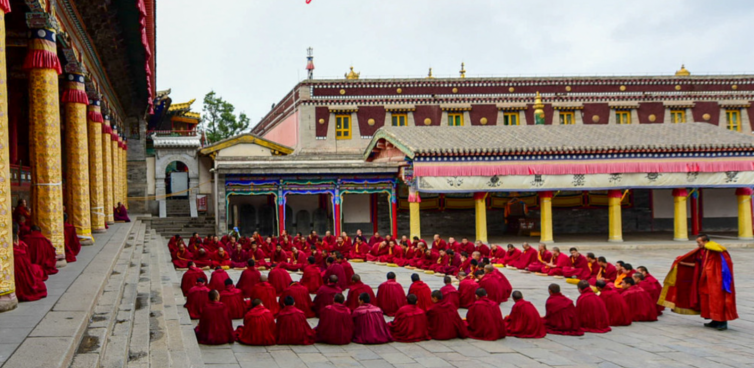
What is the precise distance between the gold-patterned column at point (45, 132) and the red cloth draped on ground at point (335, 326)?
367cm

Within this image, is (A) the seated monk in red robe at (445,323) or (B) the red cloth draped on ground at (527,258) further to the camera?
(B) the red cloth draped on ground at (527,258)

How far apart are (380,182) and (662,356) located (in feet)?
48.3

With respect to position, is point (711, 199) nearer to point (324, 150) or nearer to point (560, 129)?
point (560, 129)

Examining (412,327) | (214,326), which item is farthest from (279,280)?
(412,327)

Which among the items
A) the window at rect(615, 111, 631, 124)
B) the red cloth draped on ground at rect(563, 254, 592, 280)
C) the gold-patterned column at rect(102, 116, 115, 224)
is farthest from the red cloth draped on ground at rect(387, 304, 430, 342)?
the window at rect(615, 111, 631, 124)

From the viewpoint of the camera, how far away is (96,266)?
859cm

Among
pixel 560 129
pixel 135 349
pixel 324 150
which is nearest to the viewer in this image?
pixel 135 349

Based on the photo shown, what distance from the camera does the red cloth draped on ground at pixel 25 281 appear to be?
20.7 ft

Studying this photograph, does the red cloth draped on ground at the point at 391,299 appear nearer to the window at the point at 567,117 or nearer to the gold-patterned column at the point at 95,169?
the gold-patterned column at the point at 95,169

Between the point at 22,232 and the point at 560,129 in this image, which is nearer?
the point at 22,232

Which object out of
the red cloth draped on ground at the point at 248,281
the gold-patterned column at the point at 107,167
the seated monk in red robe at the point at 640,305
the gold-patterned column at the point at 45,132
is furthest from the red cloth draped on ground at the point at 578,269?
the gold-patterned column at the point at 107,167

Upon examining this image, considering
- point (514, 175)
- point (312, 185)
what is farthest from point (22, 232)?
point (514, 175)

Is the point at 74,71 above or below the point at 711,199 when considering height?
above

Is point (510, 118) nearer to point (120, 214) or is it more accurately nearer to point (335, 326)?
point (120, 214)
